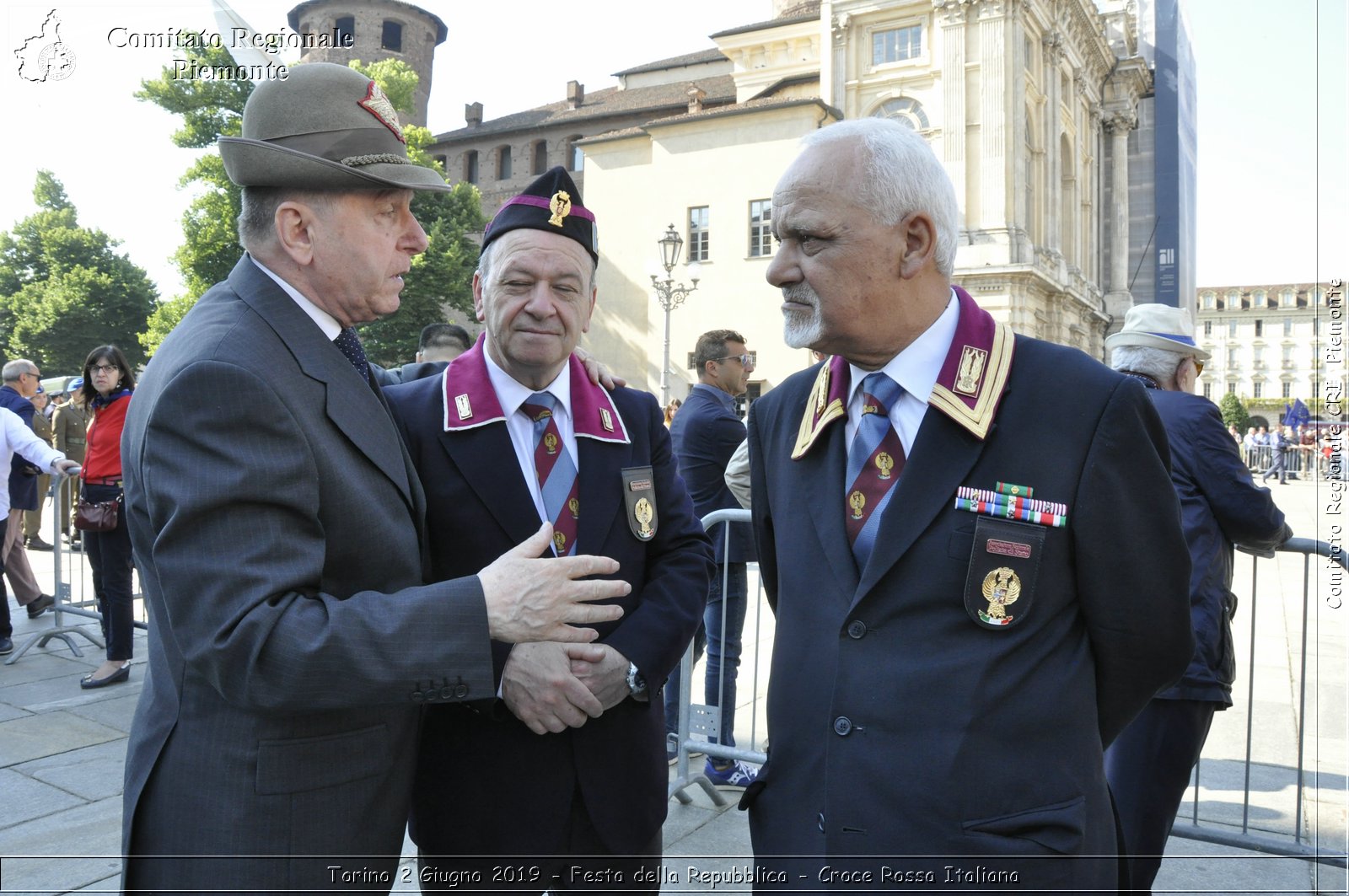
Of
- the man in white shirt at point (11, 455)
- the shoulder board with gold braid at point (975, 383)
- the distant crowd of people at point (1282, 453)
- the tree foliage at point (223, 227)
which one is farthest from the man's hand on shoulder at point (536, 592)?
the distant crowd of people at point (1282, 453)

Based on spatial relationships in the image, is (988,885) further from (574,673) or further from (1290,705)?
(1290,705)

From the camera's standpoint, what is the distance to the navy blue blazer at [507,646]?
82.0 inches

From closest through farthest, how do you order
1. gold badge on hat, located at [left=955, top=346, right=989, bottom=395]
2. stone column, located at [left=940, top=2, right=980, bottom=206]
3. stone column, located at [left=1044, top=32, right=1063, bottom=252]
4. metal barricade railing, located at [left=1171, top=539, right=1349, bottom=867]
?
gold badge on hat, located at [left=955, top=346, right=989, bottom=395] → metal barricade railing, located at [left=1171, top=539, right=1349, bottom=867] → stone column, located at [left=940, top=2, right=980, bottom=206] → stone column, located at [left=1044, top=32, right=1063, bottom=252]

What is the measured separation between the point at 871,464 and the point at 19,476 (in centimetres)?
897

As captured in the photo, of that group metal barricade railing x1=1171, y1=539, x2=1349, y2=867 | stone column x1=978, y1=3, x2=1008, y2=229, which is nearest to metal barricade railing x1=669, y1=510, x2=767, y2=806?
metal barricade railing x1=1171, y1=539, x2=1349, y2=867

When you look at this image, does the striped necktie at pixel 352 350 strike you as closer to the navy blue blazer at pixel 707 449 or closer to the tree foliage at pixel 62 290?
the navy blue blazer at pixel 707 449

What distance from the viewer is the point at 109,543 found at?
6.05 metres

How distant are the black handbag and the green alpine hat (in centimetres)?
502

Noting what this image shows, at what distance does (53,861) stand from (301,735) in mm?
2703

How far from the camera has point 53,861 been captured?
3.52m

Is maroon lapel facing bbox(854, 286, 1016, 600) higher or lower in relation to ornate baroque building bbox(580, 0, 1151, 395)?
lower

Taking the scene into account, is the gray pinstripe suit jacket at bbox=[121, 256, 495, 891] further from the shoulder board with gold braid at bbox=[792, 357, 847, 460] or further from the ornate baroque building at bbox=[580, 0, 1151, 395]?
the ornate baroque building at bbox=[580, 0, 1151, 395]

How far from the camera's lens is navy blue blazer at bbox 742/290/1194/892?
1.59m

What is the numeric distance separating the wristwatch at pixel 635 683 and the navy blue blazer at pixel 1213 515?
2.00 metres
